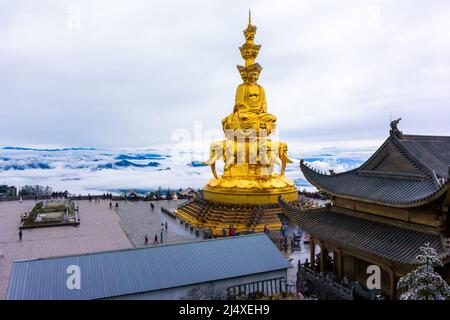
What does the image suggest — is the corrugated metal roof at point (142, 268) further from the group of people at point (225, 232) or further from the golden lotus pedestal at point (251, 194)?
the golden lotus pedestal at point (251, 194)

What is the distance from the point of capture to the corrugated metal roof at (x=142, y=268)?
31.7 feet

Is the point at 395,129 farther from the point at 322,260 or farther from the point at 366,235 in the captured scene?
the point at 322,260

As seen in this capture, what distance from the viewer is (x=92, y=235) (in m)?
21.4

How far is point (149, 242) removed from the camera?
1961cm

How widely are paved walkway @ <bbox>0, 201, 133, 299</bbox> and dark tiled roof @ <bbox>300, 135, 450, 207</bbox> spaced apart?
39.7 ft

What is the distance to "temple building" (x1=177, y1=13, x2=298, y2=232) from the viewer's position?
73.5 ft

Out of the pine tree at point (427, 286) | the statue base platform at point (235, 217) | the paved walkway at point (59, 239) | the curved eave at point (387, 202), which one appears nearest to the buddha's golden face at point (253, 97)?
the statue base platform at point (235, 217)

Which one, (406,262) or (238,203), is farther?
(238,203)
